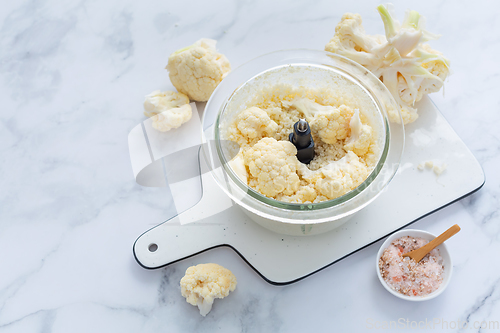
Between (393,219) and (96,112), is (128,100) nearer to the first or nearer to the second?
(96,112)

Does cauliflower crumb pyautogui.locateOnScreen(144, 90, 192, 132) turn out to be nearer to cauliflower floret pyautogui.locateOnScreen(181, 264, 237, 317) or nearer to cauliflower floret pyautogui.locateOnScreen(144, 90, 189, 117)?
cauliflower floret pyautogui.locateOnScreen(144, 90, 189, 117)

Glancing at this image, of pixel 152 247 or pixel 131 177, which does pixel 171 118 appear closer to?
pixel 131 177

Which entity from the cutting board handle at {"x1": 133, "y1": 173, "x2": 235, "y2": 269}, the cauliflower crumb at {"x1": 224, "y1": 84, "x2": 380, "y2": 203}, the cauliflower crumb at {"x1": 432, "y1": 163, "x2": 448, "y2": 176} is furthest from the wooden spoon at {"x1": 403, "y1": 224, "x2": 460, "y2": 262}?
the cutting board handle at {"x1": 133, "y1": 173, "x2": 235, "y2": 269}

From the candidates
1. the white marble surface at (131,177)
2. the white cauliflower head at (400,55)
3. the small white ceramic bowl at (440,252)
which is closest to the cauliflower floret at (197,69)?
the white marble surface at (131,177)

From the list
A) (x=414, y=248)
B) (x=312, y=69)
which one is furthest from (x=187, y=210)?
(x=414, y=248)

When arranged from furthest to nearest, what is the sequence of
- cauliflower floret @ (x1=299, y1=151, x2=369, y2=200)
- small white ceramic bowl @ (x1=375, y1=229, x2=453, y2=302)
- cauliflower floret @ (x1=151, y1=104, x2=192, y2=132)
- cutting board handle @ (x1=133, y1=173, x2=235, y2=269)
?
cauliflower floret @ (x1=151, y1=104, x2=192, y2=132), cutting board handle @ (x1=133, y1=173, x2=235, y2=269), small white ceramic bowl @ (x1=375, y1=229, x2=453, y2=302), cauliflower floret @ (x1=299, y1=151, x2=369, y2=200)
